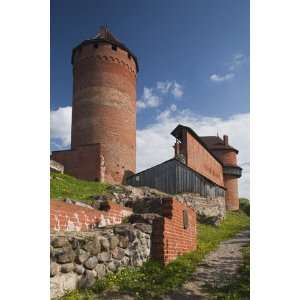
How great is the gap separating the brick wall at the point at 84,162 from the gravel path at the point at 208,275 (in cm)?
825

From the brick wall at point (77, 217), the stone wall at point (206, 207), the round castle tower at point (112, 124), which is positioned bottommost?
the stone wall at point (206, 207)

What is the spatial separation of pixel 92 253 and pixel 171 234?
1338mm

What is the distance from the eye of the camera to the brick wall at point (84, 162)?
12.4 meters

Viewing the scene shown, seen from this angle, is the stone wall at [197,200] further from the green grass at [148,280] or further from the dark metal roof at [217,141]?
the green grass at [148,280]

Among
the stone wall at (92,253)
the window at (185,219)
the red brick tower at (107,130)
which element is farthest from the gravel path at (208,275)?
the red brick tower at (107,130)

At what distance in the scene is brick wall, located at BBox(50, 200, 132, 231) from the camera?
290 cm

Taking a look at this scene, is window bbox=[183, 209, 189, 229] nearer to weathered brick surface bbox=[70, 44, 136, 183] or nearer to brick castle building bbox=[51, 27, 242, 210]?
brick castle building bbox=[51, 27, 242, 210]

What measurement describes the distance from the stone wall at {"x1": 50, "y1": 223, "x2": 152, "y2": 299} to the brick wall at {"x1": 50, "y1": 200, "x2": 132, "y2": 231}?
136 millimetres

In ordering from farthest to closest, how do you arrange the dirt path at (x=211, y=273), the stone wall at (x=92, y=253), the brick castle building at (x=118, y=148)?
the brick castle building at (x=118, y=148) → the dirt path at (x=211, y=273) → the stone wall at (x=92, y=253)

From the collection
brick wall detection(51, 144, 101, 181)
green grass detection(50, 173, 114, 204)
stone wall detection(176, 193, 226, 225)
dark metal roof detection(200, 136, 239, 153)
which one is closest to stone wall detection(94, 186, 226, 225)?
stone wall detection(176, 193, 226, 225)

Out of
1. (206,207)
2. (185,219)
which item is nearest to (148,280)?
(185,219)

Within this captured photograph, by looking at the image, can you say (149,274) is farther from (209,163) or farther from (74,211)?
(209,163)
